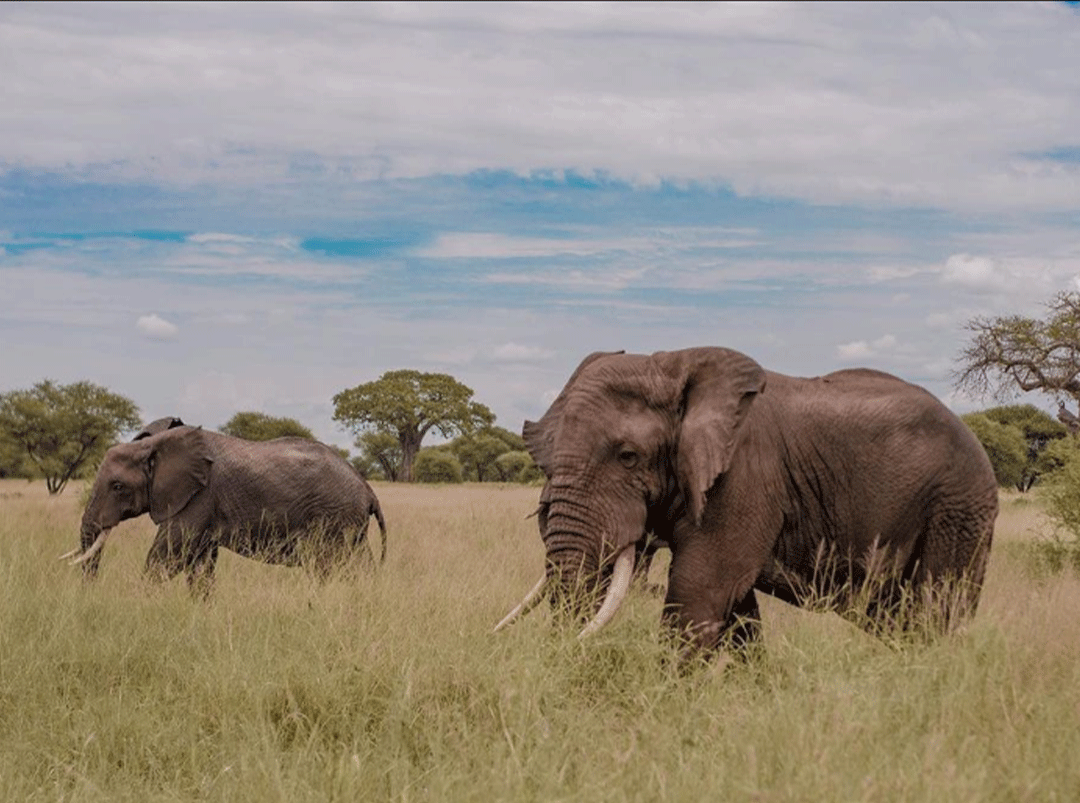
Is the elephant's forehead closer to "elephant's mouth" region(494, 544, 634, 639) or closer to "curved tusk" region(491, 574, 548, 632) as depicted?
"elephant's mouth" region(494, 544, 634, 639)

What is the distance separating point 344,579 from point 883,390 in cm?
521

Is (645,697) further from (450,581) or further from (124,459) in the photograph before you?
(124,459)

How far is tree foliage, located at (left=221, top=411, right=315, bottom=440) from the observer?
169ft

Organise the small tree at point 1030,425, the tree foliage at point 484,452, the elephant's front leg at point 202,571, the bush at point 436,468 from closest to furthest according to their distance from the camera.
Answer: the elephant's front leg at point 202,571 < the small tree at point 1030,425 < the bush at point 436,468 < the tree foliage at point 484,452

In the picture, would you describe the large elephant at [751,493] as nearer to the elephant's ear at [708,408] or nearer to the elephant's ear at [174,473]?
the elephant's ear at [708,408]

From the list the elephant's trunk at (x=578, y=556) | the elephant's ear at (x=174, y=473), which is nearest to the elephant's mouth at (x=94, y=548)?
the elephant's ear at (x=174, y=473)

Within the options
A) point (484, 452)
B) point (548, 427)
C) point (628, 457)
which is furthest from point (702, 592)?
point (484, 452)

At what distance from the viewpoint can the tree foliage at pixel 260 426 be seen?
5147cm

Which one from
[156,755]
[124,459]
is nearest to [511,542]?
[124,459]

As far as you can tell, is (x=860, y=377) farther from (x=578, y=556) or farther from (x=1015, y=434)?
(x=1015, y=434)

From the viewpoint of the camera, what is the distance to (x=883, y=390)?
750 cm

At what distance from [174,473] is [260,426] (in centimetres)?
4041

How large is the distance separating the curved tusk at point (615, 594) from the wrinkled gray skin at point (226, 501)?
591 cm

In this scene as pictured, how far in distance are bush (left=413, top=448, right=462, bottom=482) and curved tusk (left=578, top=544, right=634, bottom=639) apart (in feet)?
188
